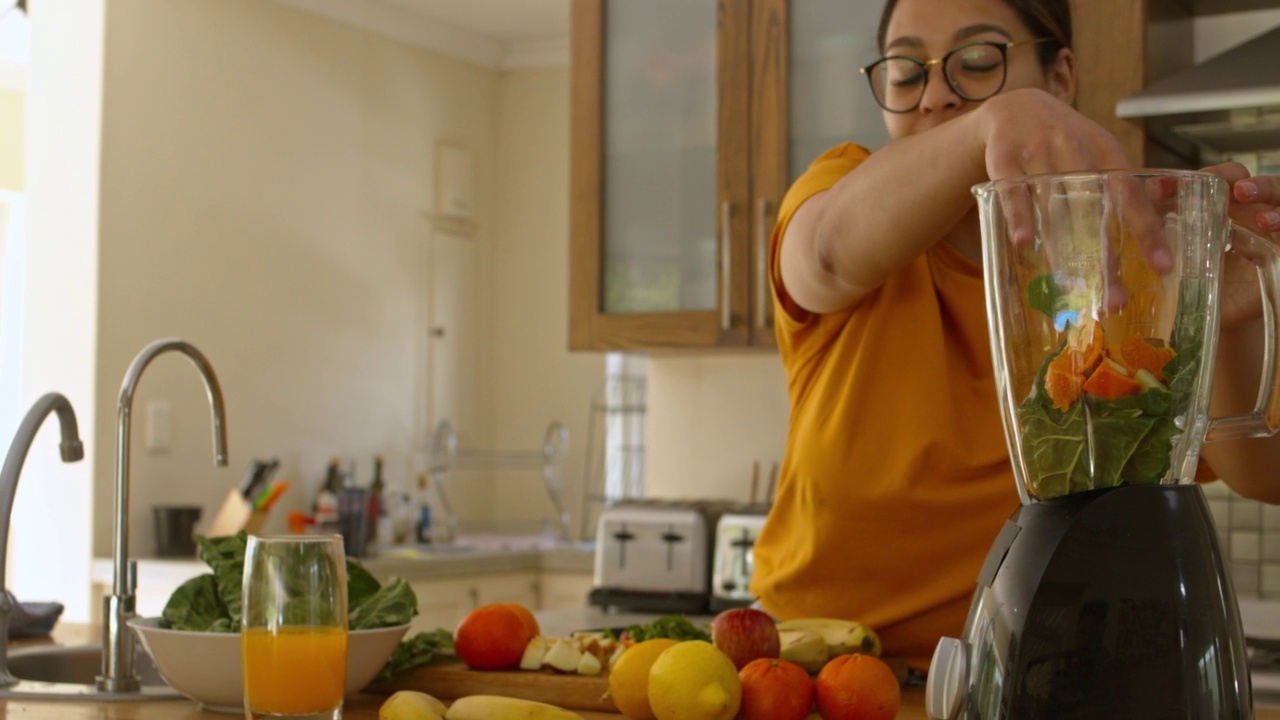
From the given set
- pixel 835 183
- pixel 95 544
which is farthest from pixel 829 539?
pixel 95 544

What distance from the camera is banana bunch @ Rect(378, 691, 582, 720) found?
94 cm

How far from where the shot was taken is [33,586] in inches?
138

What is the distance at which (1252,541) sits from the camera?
2408mm

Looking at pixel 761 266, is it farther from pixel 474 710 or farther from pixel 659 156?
pixel 474 710

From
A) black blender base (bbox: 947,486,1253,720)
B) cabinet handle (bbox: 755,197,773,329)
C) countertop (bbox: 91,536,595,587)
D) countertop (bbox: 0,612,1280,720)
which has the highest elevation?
cabinet handle (bbox: 755,197,773,329)

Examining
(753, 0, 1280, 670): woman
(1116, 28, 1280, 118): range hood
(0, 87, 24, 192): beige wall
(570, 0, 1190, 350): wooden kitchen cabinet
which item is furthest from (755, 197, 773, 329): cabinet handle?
(0, 87, 24, 192): beige wall

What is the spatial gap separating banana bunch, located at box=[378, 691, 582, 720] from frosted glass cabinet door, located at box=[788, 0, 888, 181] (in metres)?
1.80

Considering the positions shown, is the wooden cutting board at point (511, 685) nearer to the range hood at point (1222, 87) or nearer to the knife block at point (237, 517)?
the range hood at point (1222, 87)

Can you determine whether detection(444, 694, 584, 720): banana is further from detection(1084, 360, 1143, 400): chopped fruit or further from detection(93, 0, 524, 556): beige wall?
detection(93, 0, 524, 556): beige wall

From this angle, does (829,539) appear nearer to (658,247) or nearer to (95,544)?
(658,247)

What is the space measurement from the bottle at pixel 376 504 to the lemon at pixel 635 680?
2888mm

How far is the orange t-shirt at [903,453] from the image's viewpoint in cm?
126

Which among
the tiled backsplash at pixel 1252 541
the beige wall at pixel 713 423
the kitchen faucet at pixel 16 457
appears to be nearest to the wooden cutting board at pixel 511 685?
the kitchen faucet at pixel 16 457

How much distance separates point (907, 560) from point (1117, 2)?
131 centimetres
